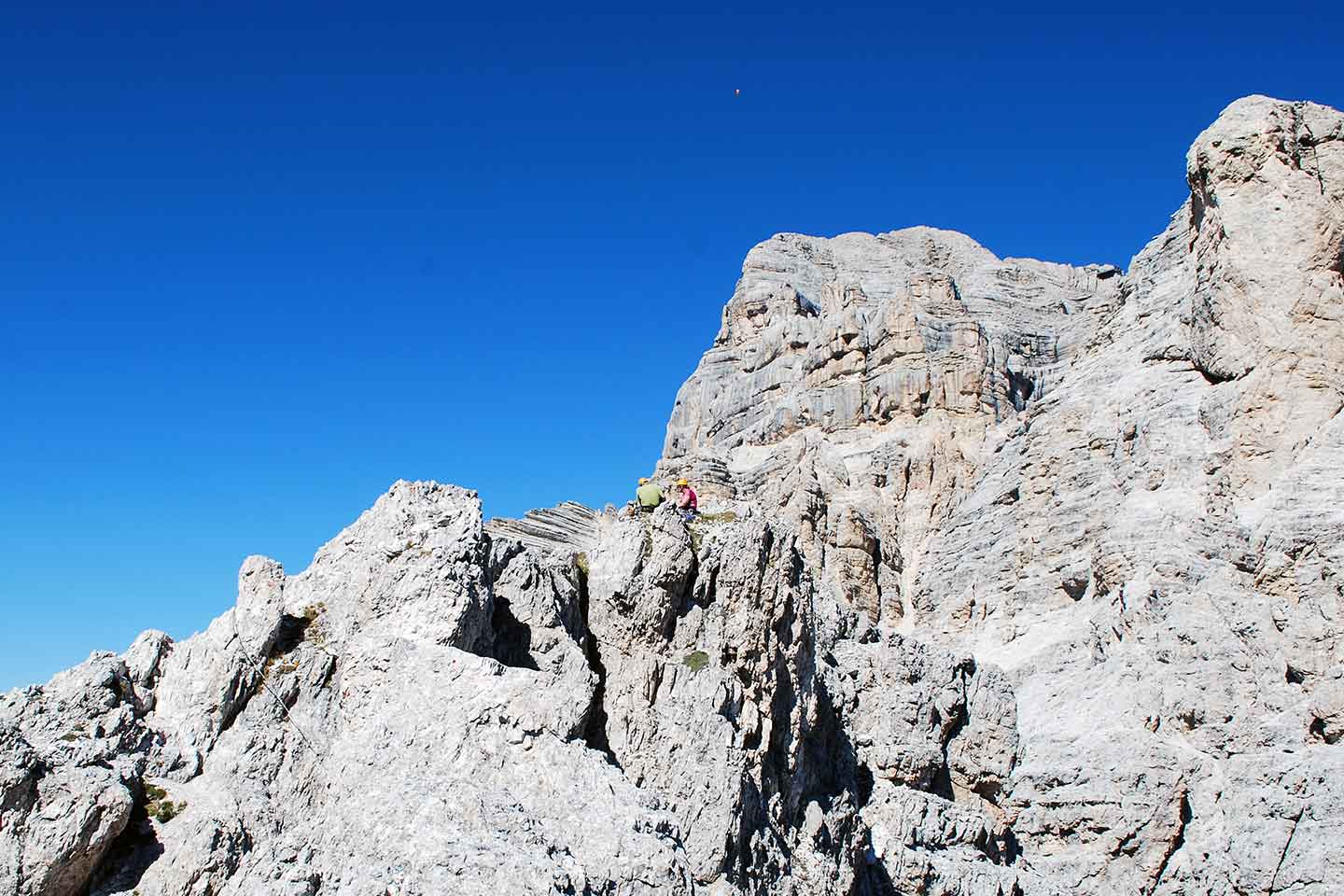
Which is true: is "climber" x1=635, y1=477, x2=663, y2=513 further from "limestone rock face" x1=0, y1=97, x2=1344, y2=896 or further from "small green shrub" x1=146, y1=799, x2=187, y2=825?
"small green shrub" x1=146, y1=799, x2=187, y2=825

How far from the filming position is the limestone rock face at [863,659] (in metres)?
16.9

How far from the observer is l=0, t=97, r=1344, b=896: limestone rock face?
16906mm

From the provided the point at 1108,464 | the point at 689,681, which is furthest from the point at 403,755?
the point at 1108,464

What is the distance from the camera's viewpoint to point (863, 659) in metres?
36.1

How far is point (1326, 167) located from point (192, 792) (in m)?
59.5

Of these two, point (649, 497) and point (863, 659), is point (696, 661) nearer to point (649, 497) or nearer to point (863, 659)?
point (649, 497)

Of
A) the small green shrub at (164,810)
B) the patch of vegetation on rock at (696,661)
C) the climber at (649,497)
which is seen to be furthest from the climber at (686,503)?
the small green shrub at (164,810)

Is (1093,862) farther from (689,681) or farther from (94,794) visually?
(94,794)

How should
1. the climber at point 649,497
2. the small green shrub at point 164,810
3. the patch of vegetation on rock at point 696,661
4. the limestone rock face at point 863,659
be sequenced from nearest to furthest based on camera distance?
the limestone rock face at point 863,659, the small green shrub at point 164,810, the patch of vegetation on rock at point 696,661, the climber at point 649,497

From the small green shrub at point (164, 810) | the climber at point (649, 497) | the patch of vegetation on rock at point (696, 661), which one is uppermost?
the climber at point (649, 497)

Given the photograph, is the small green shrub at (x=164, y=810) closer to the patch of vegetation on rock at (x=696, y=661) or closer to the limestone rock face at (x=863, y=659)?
the limestone rock face at (x=863, y=659)

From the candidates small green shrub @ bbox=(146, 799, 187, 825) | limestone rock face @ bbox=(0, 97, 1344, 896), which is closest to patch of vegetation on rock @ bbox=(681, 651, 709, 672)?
limestone rock face @ bbox=(0, 97, 1344, 896)

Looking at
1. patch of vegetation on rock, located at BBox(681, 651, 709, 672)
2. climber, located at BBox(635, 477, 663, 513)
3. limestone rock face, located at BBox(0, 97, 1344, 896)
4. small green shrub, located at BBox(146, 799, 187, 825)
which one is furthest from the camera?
climber, located at BBox(635, 477, 663, 513)

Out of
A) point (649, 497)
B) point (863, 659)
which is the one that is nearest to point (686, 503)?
point (649, 497)
